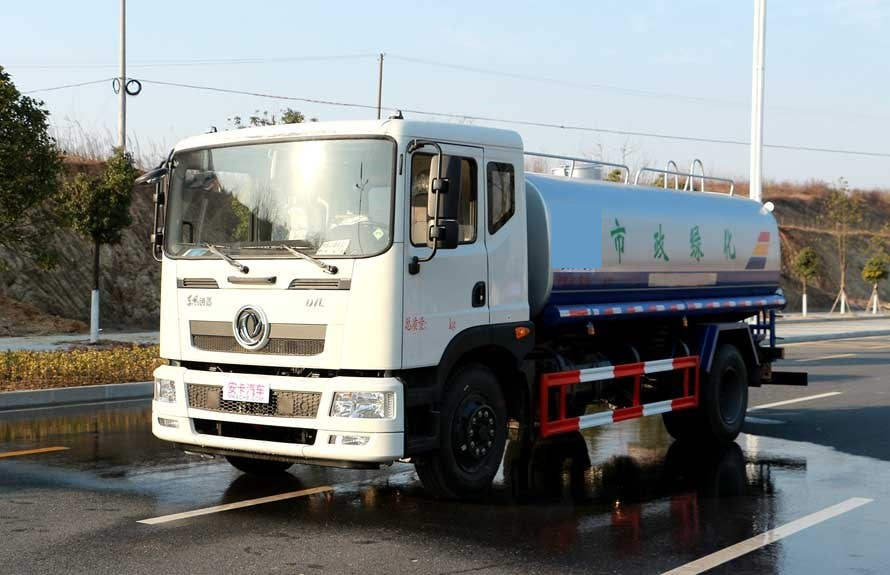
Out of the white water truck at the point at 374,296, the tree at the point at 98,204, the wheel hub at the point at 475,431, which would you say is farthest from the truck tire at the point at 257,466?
the tree at the point at 98,204

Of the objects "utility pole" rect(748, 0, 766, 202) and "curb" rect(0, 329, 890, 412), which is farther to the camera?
"utility pole" rect(748, 0, 766, 202)

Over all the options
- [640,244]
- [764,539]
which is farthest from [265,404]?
[640,244]

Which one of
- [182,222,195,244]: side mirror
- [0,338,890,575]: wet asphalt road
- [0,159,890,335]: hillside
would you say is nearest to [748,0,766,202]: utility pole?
[0,159,890,335]: hillside

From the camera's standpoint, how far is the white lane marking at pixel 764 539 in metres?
6.13

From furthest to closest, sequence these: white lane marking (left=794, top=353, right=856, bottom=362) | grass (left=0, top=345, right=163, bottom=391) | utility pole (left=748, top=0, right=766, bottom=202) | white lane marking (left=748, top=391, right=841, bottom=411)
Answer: utility pole (left=748, top=0, right=766, bottom=202) < white lane marking (left=794, top=353, right=856, bottom=362) < white lane marking (left=748, top=391, right=841, bottom=411) < grass (left=0, top=345, right=163, bottom=391)

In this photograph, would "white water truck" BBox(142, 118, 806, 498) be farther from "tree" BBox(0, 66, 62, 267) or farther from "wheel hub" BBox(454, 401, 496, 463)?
"tree" BBox(0, 66, 62, 267)

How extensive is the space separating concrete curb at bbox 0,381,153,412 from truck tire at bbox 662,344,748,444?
6.69m

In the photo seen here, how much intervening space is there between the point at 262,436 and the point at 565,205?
10.2 ft

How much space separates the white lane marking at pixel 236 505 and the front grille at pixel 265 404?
2.21 feet

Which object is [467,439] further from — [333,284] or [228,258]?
[228,258]

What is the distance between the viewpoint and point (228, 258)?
7535 mm

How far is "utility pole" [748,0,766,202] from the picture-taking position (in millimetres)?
25891

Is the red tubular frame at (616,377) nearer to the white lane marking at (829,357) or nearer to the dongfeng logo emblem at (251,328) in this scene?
the dongfeng logo emblem at (251,328)

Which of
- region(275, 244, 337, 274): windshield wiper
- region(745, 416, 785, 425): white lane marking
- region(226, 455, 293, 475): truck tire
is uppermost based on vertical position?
region(275, 244, 337, 274): windshield wiper
